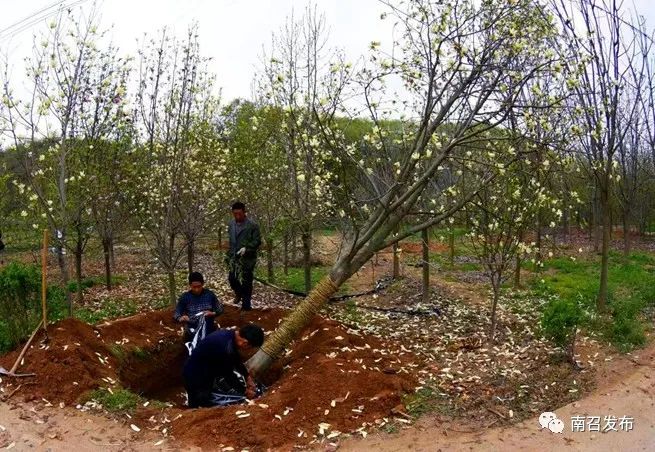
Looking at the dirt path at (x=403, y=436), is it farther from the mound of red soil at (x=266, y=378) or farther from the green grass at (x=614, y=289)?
the green grass at (x=614, y=289)

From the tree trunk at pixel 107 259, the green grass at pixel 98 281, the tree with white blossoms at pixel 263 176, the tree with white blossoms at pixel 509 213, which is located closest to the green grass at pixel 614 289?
the tree with white blossoms at pixel 509 213

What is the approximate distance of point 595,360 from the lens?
6656 mm

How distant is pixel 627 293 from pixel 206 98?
819 cm

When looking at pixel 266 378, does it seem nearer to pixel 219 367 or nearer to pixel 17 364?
pixel 219 367

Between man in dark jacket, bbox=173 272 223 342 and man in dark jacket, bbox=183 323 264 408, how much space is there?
1.00 metres

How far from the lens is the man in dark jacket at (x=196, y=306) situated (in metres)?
6.77

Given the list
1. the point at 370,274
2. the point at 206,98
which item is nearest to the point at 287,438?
the point at 206,98

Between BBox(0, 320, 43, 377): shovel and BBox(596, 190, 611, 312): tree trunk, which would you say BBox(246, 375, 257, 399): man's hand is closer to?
BBox(0, 320, 43, 377): shovel

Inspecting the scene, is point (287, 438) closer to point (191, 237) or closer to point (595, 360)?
point (595, 360)

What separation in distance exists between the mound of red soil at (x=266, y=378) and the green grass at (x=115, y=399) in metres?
0.12

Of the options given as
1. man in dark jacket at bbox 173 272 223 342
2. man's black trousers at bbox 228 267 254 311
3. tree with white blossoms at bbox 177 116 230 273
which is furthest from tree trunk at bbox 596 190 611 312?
tree with white blossoms at bbox 177 116 230 273

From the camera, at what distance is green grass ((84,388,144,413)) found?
5.27m

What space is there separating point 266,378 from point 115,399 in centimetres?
186

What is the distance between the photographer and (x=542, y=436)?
16.0 feet
